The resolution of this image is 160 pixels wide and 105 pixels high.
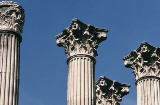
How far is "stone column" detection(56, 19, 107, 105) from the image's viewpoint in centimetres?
5453

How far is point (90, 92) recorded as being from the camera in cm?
5475

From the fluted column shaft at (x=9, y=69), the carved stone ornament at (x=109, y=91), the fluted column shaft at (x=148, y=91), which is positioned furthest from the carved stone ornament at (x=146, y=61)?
the fluted column shaft at (x=9, y=69)

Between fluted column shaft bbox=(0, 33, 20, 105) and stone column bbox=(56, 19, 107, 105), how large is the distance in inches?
171

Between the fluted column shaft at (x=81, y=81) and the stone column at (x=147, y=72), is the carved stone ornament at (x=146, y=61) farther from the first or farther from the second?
the fluted column shaft at (x=81, y=81)

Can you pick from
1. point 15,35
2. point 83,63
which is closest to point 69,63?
point 83,63

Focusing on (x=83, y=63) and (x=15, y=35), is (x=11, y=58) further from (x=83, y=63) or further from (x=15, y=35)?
(x=83, y=63)

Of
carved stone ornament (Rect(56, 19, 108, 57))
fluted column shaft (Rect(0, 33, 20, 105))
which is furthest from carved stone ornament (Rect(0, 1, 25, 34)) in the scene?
carved stone ornament (Rect(56, 19, 108, 57))

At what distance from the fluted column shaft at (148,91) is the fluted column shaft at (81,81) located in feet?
17.9

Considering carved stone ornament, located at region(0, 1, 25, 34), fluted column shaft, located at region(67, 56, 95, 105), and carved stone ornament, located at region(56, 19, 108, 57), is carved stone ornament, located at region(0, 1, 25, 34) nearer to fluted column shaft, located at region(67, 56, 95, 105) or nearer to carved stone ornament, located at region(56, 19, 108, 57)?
carved stone ornament, located at region(56, 19, 108, 57)

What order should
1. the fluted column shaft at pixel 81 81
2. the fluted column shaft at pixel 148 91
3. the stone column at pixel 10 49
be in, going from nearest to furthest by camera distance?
1. the stone column at pixel 10 49
2. the fluted column shaft at pixel 81 81
3. the fluted column shaft at pixel 148 91

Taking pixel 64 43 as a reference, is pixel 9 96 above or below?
below

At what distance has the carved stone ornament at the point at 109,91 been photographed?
65.1 meters

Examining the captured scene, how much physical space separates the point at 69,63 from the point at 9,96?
645 cm

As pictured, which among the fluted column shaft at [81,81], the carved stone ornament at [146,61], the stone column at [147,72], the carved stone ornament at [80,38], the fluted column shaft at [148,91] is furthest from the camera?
the carved stone ornament at [146,61]
